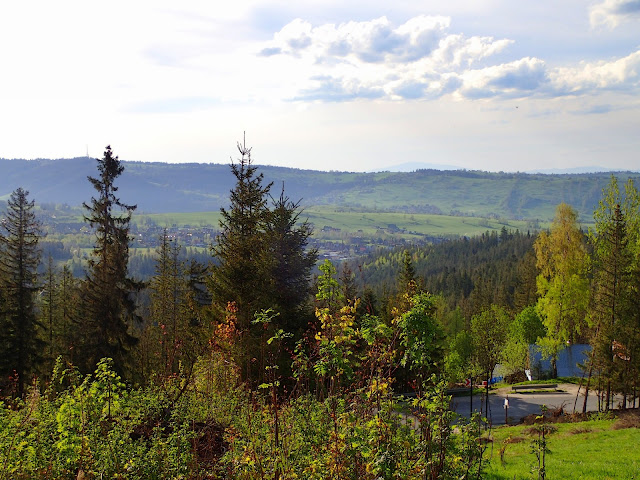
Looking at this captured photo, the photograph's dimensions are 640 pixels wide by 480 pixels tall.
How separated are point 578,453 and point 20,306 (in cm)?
2852

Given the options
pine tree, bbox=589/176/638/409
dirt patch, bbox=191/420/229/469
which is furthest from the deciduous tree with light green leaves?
dirt patch, bbox=191/420/229/469

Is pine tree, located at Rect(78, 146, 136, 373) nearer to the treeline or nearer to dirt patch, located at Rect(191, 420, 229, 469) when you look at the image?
the treeline

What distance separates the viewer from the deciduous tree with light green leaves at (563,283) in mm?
39406

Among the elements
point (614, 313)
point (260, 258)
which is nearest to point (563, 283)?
point (614, 313)

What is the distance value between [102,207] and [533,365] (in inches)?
1615

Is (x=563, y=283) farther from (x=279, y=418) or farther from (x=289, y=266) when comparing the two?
(x=279, y=418)

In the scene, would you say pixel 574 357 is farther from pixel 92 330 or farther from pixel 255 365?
pixel 92 330

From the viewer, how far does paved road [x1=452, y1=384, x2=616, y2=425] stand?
3129 centimetres

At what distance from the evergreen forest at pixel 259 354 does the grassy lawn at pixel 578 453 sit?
105cm

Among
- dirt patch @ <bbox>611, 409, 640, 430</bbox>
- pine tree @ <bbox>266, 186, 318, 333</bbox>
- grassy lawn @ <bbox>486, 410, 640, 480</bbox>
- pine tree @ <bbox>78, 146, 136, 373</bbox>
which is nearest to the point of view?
grassy lawn @ <bbox>486, 410, 640, 480</bbox>

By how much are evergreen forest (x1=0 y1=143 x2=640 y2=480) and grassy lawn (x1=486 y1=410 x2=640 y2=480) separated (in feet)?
3.45

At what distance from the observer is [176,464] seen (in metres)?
6.09

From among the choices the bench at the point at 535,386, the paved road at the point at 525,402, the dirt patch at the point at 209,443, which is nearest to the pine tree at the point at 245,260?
the dirt patch at the point at 209,443

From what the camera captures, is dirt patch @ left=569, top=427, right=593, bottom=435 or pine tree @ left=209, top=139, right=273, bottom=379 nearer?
pine tree @ left=209, top=139, right=273, bottom=379
